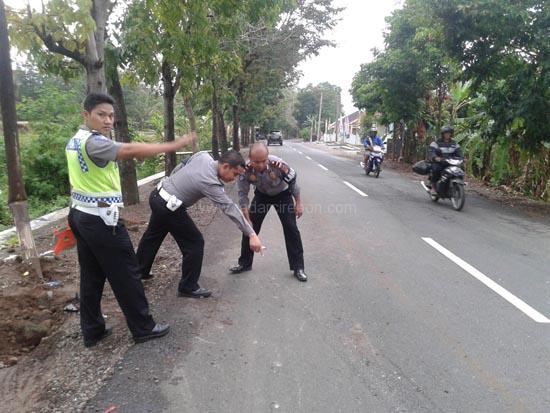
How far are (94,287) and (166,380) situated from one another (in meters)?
1.04

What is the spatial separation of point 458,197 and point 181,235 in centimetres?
764

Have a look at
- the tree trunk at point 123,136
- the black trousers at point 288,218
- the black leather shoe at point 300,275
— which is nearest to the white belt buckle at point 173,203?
the black trousers at point 288,218

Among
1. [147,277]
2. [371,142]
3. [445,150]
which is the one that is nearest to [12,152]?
[147,277]

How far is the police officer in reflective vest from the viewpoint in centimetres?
337

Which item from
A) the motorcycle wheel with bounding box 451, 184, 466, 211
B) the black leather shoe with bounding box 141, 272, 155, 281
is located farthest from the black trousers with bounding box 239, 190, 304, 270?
the motorcycle wheel with bounding box 451, 184, 466, 211

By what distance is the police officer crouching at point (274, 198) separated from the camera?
5223 millimetres

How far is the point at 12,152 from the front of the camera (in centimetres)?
512

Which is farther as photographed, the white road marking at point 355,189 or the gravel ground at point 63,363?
the white road marking at point 355,189

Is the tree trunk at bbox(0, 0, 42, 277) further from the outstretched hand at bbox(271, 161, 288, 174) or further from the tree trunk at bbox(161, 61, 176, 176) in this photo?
the tree trunk at bbox(161, 61, 176, 176)

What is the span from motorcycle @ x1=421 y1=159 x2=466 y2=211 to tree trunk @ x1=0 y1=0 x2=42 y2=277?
8.51 meters

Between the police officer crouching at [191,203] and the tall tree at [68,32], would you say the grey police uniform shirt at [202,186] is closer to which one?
the police officer crouching at [191,203]

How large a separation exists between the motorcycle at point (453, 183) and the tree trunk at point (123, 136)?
679 cm

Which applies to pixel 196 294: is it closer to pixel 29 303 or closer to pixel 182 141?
pixel 29 303

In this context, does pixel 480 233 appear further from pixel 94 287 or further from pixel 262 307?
pixel 94 287
